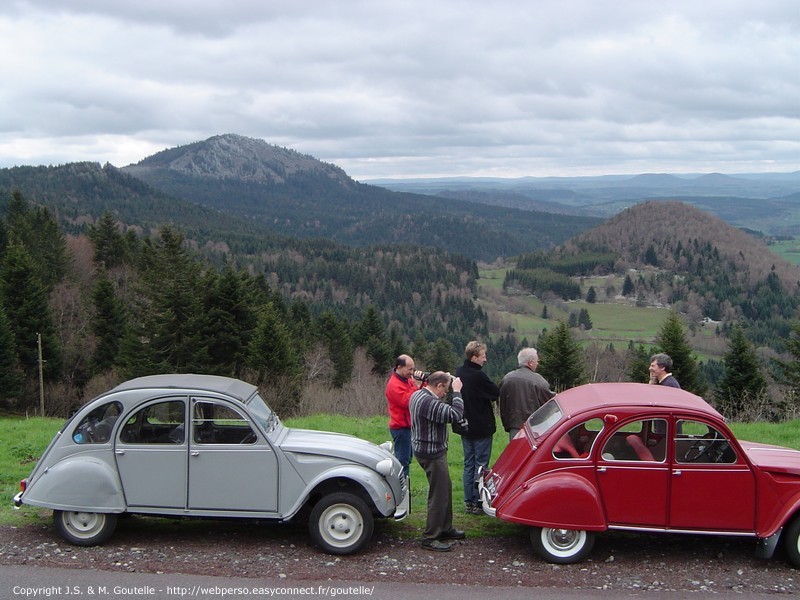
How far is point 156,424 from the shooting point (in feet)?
25.0

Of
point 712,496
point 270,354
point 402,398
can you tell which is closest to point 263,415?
point 402,398

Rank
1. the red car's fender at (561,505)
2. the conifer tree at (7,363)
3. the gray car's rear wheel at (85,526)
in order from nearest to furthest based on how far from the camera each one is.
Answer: the red car's fender at (561,505)
the gray car's rear wheel at (85,526)
the conifer tree at (7,363)

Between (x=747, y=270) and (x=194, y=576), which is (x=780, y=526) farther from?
(x=747, y=270)

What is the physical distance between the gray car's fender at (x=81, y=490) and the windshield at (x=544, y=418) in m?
4.61

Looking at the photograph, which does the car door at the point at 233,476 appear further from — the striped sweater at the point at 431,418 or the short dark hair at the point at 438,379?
the short dark hair at the point at 438,379

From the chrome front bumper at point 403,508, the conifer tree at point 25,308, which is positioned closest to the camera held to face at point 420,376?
the chrome front bumper at point 403,508

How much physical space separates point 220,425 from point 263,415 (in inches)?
21.1

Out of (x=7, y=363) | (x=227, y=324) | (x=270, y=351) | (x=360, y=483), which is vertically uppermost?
(x=360, y=483)

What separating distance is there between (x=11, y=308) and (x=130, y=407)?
3720 cm

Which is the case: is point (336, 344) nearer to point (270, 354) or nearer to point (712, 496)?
point (270, 354)

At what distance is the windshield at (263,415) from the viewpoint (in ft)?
25.5

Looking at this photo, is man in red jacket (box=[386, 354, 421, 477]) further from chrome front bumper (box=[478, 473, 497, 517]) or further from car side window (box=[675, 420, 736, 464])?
car side window (box=[675, 420, 736, 464])

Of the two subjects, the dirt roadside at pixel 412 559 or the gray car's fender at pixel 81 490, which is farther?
the gray car's fender at pixel 81 490

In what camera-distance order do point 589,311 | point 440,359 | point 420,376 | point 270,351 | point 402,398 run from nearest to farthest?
point 420,376 < point 402,398 < point 270,351 < point 440,359 < point 589,311
